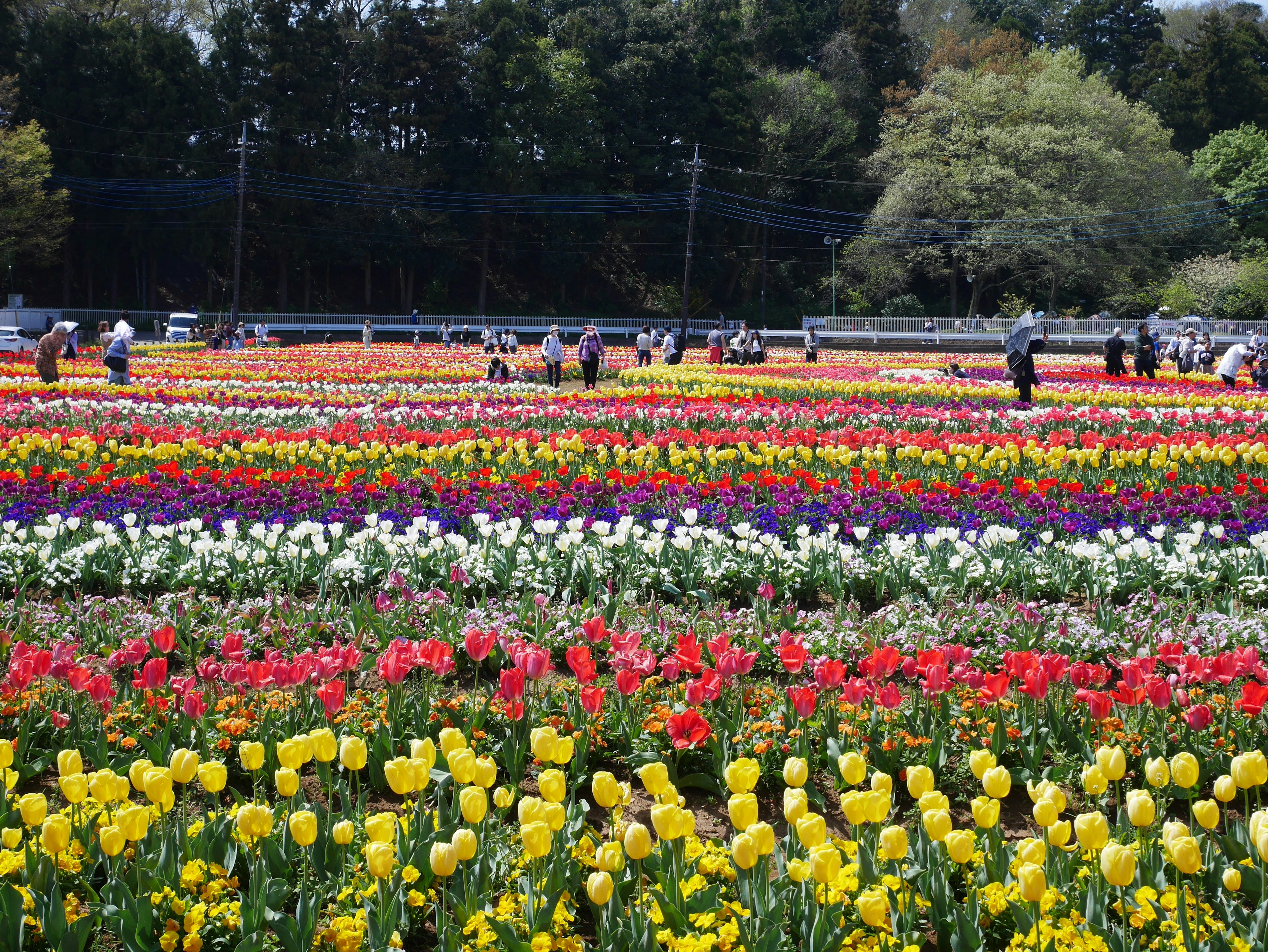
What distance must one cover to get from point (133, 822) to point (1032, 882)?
6.47ft

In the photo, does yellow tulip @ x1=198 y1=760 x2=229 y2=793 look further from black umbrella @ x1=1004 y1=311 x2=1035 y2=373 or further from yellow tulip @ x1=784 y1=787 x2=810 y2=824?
black umbrella @ x1=1004 y1=311 x2=1035 y2=373

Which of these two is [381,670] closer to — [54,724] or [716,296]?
[54,724]

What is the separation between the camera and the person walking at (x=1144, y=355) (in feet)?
68.2

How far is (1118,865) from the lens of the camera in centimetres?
212

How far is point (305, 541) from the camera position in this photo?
251 inches

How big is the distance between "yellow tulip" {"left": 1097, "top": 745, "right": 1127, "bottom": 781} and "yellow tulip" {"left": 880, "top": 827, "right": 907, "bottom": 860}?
65 centimetres

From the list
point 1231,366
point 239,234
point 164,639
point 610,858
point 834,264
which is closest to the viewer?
point 610,858

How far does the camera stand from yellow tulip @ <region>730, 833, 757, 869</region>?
89.1 inches

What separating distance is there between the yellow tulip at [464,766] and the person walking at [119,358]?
16224 mm

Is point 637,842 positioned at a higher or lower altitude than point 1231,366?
lower

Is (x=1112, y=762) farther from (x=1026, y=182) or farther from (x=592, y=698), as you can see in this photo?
(x=1026, y=182)

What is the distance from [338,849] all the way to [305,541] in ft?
12.5

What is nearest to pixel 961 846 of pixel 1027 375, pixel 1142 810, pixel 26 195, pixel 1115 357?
pixel 1142 810

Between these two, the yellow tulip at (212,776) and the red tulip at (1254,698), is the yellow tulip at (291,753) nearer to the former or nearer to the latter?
the yellow tulip at (212,776)
